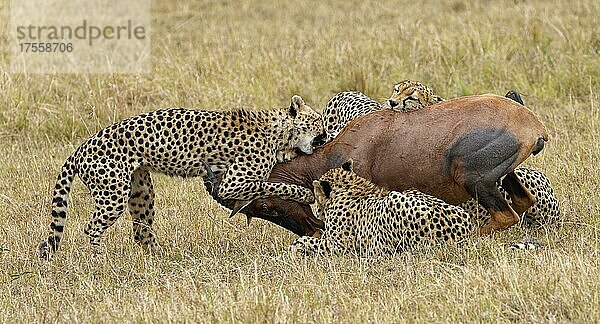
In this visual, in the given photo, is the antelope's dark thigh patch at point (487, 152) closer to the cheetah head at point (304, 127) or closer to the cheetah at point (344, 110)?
the cheetah head at point (304, 127)

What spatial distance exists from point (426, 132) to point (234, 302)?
79.6 inches

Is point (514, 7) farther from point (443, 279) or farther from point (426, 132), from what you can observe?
point (443, 279)

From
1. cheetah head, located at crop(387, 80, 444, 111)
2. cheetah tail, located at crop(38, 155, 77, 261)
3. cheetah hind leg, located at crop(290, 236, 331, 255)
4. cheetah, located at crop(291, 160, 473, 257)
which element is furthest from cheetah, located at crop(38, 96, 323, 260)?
cheetah head, located at crop(387, 80, 444, 111)

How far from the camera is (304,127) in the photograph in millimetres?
7898

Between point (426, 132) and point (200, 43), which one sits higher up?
point (426, 132)

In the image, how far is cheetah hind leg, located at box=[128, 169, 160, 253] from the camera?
7.92 meters

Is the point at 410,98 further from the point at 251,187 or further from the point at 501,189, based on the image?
the point at 251,187

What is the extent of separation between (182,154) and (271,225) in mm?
1046

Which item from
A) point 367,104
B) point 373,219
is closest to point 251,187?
point 373,219

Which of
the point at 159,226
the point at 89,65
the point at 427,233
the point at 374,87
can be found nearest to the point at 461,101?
the point at 427,233

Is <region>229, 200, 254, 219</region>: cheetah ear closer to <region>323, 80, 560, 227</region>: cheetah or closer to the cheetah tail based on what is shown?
<region>323, 80, 560, 227</region>: cheetah

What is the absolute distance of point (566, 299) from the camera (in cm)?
576

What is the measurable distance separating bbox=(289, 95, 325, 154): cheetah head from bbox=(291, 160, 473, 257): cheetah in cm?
44

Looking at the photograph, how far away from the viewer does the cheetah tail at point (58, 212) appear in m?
7.59
